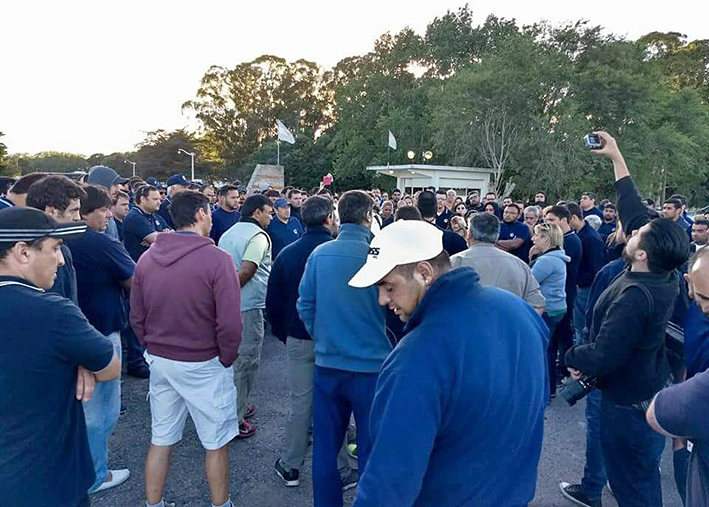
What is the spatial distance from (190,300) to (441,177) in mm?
24936

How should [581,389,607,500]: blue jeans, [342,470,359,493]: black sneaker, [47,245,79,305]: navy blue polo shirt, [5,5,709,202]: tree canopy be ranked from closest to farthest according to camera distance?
[47,245,79,305]: navy blue polo shirt → [581,389,607,500]: blue jeans → [342,470,359,493]: black sneaker → [5,5,709,202]: tree canopy

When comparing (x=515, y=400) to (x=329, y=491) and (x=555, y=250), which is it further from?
(x=555, y=250)

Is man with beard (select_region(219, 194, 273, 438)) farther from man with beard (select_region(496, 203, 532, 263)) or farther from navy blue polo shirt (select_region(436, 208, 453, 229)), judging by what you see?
navy blue polo shirt (select_region(436, 208, 453, 229))

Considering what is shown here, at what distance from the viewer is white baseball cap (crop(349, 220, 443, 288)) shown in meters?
1.58

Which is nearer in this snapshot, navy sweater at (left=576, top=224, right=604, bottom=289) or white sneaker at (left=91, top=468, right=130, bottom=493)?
white sneaker at (left=91, top=468, right=130, bottom=493)

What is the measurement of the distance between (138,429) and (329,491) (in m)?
2.38

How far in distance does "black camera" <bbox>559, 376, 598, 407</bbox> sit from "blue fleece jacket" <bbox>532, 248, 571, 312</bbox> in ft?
6.18

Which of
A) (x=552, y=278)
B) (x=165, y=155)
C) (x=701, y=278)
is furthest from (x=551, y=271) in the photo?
A: (x=165, y=155)

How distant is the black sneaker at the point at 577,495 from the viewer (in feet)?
11.0

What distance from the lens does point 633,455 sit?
266 centimetres

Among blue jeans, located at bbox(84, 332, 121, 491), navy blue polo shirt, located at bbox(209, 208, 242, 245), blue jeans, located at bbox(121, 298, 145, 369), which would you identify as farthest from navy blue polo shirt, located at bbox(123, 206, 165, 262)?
blue jeans, located at bbox(84, 332, 121, 491)

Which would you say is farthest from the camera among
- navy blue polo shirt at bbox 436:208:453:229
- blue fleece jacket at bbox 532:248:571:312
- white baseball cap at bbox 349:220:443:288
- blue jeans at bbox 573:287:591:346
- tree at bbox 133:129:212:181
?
tree at bbox 133:129:212:181

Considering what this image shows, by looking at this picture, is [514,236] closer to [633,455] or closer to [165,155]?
[633,455]

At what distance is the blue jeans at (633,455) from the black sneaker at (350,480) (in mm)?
1776
